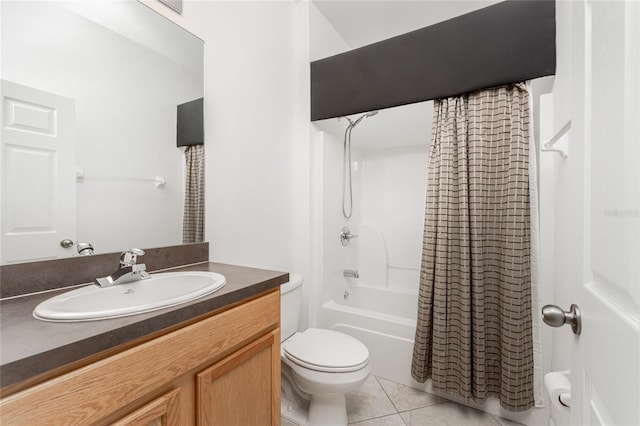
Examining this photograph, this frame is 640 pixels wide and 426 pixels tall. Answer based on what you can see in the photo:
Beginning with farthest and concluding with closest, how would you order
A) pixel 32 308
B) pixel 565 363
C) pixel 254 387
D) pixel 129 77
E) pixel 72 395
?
pixel 565 363 < pixel 129 77 < pixel 254 387 < pixel 32 308 < pixel 72 395

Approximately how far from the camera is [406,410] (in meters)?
1.61

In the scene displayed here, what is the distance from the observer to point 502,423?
1.51 m

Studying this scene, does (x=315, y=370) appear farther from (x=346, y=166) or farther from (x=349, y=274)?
(x=346, y=166)

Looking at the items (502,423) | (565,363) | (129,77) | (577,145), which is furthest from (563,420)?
(129,77)

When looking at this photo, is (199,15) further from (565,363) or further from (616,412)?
(565,363)

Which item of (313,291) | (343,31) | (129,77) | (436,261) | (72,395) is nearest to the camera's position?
(72,395)

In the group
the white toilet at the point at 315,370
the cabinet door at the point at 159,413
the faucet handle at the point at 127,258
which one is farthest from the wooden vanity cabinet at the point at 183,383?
the faucet handle at the point at 127,258

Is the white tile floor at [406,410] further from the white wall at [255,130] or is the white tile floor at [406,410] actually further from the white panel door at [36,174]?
the white panel door at [36,174]

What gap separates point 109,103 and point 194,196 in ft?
1.64

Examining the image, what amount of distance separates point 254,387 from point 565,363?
1.36 meters

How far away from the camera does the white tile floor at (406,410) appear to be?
1.52m

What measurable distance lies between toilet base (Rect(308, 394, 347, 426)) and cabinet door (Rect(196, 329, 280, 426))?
0.40 m

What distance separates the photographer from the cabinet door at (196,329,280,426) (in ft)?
2.64

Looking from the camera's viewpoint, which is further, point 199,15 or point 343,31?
point 343,31
